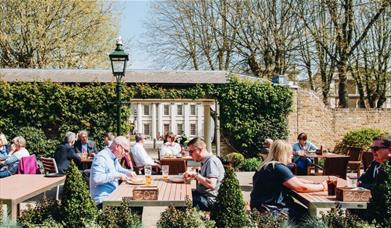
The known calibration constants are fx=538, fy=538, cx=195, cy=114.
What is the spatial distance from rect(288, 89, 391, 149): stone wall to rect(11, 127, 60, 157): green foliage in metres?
8.54

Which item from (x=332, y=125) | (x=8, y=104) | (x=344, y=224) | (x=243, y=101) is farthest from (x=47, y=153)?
(x=344, y=224)

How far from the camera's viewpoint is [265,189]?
604cm

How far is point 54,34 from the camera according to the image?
2809 centimetres

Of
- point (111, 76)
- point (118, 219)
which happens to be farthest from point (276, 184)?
point (111, 76)

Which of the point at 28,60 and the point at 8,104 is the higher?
the point at 28,60

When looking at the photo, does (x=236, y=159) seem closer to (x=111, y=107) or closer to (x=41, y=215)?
(x=111, y=107)

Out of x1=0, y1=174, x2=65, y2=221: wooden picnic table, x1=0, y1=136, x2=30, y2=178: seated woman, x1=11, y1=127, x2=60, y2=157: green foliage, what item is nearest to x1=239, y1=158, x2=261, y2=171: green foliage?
x1=11, y1=127, x2=60, y2=157: green foliage

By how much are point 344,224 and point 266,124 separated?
14014mm

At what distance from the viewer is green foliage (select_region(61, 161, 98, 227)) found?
4.92 metres

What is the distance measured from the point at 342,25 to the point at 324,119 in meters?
7.38

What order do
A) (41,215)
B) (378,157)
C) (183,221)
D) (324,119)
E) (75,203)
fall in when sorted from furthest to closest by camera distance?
(324,119) → (378,157) → (41,215) → (75,203) → (183,221)

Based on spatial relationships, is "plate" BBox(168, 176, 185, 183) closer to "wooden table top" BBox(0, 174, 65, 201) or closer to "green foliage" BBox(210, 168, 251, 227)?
"wooden table top" BBox(0, 174, 65, 201)

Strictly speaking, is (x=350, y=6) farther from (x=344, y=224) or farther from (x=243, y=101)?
(x=344, y=224)

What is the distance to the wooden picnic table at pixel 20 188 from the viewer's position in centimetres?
593
